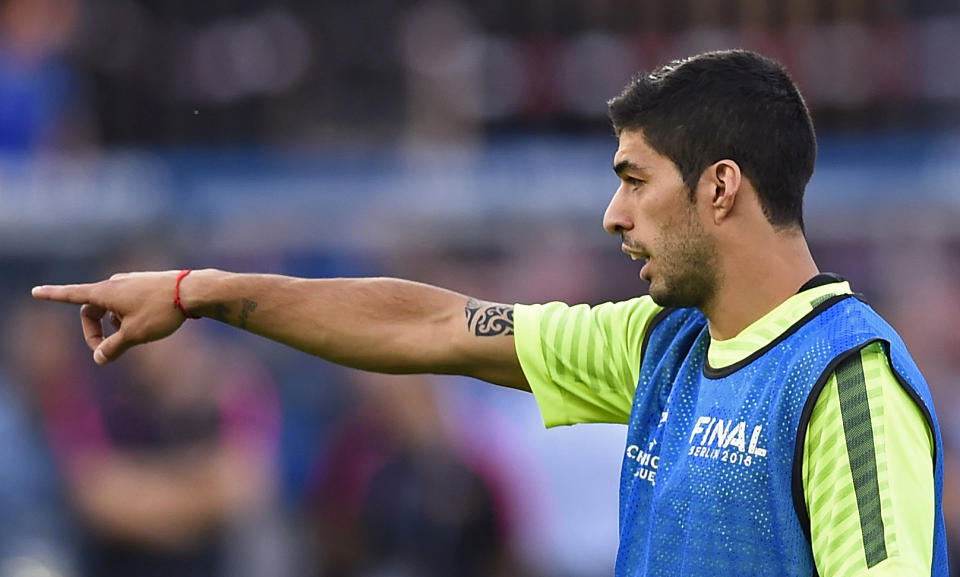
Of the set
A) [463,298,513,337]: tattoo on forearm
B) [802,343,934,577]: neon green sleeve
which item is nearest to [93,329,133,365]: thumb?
[463,298,513,337]: tattoo on forearm

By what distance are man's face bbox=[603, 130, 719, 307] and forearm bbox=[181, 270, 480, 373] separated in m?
0.70

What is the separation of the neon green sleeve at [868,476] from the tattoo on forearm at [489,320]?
1.09m

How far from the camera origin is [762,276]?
3.70 metres

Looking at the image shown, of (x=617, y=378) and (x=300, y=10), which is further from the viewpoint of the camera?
(x=300, y=10)

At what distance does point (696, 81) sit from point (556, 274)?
5544 mm

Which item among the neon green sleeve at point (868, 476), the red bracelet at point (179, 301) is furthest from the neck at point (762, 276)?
the red bracelet at point (179, 301)

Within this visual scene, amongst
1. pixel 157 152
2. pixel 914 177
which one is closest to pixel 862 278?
pixel 914 177

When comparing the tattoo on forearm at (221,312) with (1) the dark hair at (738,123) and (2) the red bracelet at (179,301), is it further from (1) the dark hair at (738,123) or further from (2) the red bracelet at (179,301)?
(1) the dark hair at (738,123)

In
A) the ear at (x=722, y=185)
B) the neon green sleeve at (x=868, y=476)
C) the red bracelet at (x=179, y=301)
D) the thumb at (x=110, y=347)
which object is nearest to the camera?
the neon green sleeve at (x=868, y=476)

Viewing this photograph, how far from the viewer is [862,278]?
30.5 feet

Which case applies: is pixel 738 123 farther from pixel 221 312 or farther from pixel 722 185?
pixel 221 312

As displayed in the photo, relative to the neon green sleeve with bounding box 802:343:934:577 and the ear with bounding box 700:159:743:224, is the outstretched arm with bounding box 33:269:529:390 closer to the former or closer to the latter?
the ear with bounding box 700:159:743:224

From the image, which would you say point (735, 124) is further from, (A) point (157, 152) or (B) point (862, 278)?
(A) point (157, 152)

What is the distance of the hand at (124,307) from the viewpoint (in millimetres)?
4148
